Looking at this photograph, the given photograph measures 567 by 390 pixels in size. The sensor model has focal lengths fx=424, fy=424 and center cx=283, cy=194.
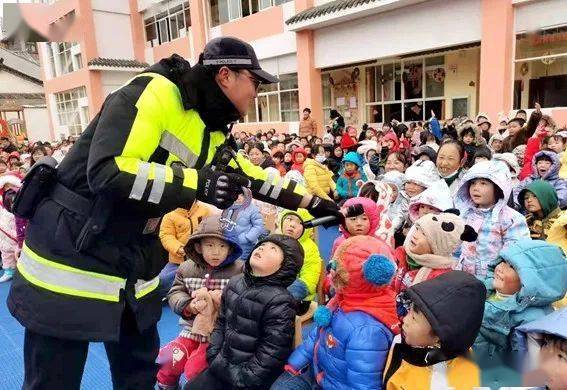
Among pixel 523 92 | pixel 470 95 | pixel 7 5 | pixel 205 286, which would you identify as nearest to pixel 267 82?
pixel 205 286

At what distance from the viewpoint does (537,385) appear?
52.6 inches

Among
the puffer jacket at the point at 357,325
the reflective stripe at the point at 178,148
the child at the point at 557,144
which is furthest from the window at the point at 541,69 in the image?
the reflective stripe at the point at 178,148

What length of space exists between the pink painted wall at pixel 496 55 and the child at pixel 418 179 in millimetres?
5413

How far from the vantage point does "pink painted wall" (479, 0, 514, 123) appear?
7527 millimetres

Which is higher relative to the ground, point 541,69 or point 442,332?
point 541,69

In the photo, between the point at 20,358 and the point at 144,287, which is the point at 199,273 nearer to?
the point at 144,287

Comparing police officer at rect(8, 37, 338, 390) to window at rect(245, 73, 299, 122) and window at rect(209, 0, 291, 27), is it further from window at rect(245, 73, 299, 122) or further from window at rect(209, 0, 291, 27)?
window at rect(209, 0, 291, 27)

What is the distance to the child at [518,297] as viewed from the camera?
70.2 inches

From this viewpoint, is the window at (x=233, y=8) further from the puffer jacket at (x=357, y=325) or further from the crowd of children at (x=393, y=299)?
the puffer jacket at (x=357, y=325)

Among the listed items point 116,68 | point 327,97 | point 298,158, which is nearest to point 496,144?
point 298,158

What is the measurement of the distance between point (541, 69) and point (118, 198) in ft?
29.1

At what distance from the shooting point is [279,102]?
44.2 feet

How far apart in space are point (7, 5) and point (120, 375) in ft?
11.7

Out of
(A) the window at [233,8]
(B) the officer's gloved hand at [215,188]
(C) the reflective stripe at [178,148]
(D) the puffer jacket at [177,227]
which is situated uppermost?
(A) the window at [233,8]
